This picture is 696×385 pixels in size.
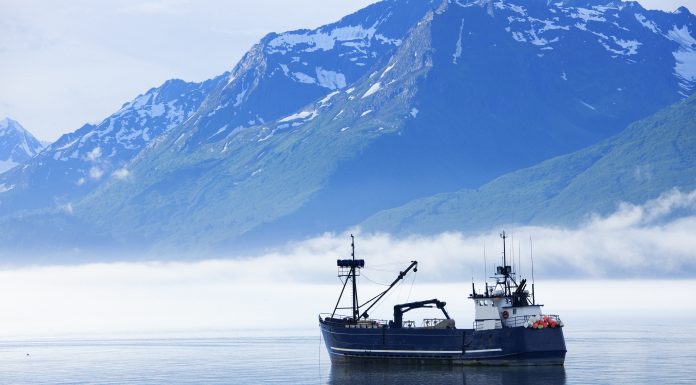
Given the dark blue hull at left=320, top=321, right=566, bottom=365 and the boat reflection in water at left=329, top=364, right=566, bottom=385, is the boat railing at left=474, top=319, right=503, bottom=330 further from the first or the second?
the boat reflection in water at left=329, top=364, right=566, bottom=385

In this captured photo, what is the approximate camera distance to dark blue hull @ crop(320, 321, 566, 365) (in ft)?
517

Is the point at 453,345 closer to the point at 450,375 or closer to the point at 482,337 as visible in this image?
the point at 482,337

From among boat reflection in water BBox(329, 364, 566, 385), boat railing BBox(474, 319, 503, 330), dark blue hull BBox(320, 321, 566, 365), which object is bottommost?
boat reflection in water BBox(329, 364, 566, 385)

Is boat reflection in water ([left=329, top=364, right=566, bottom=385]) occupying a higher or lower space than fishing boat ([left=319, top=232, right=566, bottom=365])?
lower

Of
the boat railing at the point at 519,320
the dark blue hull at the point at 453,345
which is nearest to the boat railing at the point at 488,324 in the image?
the boat railing at the point at 519,320

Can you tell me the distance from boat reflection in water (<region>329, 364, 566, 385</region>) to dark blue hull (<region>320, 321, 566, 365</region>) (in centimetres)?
108

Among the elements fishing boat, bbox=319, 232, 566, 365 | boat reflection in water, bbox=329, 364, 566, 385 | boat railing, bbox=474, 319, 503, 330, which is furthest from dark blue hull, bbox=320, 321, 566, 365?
boat railing, bbox=474, 319, 503, 330

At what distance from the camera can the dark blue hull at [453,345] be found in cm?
15762

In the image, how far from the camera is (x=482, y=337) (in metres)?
159

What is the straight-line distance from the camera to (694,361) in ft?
588

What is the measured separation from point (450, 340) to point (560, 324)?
13609mm

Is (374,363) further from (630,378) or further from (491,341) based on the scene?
(630,378)

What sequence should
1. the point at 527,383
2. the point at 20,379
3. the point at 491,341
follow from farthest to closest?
the point at 20,379 → the point at 491,341 → the point at 527,383

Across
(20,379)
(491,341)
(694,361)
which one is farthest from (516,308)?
(20,379)
